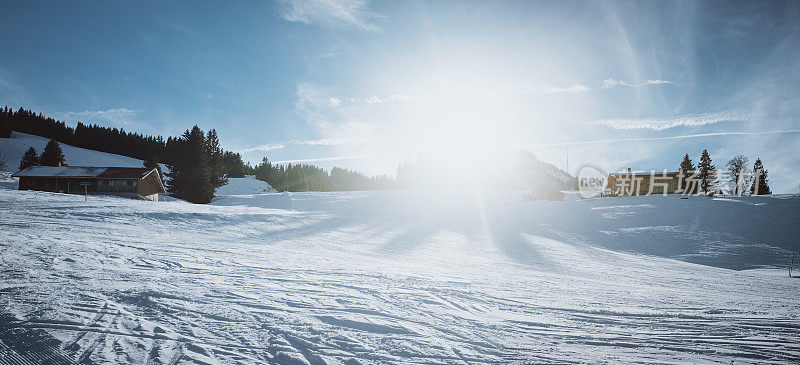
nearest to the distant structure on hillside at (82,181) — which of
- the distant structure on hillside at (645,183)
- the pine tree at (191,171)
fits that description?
the pine tree at (191,171)

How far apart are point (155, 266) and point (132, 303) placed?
341cm

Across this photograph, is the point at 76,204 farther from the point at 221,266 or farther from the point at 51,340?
the point at 51,340

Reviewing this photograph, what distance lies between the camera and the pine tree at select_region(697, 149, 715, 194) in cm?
5169

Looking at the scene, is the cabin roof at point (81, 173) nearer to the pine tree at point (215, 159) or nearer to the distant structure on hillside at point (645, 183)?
the pine tree at point (215, 159)

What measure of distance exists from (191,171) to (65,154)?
82824 millimetres

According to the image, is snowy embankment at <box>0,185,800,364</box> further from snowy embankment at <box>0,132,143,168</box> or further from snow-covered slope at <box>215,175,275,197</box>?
snowy embankment at <box>0,132,143,168</box>

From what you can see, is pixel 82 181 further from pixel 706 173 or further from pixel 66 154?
pixel 706 173

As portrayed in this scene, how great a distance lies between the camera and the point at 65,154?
87.9 meters

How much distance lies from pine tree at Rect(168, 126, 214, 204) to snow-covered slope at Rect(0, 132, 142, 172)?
67030 millimetres

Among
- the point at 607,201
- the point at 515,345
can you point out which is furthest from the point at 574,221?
the point at 515,345

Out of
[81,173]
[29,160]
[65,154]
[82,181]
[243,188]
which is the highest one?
[65,154]

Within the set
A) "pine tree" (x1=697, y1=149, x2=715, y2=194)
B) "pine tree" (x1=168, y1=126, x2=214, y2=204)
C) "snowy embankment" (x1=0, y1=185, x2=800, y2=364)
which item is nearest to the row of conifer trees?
"pine tree" (x1=697, y1=149, x2=715, y2=194)

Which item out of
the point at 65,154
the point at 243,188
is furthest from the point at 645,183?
the point at 65,154

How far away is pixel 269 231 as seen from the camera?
18.9 meters
